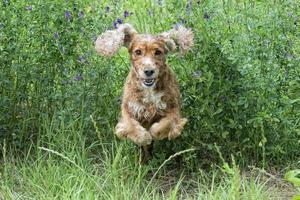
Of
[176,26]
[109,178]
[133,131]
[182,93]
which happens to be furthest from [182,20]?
[109,178]

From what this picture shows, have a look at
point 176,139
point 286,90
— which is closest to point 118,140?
point 176,139

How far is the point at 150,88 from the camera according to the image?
4.99m

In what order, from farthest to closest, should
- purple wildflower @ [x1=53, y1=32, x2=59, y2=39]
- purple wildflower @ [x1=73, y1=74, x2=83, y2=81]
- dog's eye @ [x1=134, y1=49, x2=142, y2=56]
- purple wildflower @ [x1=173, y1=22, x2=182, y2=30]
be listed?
purple wildflower @ [x1=73, y1=74, x2=83, y2=81]
purple wildflower @ [x1=53, y1=32, x2=59, y2=39]
purple wildflower @ [x1=173, y1=22, x2=182, y2=30]
dog's eye @ [x1=134, y1=49, x2=142, y2=56]

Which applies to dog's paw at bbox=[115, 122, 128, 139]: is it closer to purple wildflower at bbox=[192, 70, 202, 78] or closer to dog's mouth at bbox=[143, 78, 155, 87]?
dog's mouth at bbox=[143, 78, 155, 87]

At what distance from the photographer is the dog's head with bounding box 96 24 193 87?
191 inches

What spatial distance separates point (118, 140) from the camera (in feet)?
18.6

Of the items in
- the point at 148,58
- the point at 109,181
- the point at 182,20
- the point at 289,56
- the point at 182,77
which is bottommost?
the point at 109,181

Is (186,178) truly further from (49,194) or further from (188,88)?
(49,194)

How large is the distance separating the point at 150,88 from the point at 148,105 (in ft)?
0.48

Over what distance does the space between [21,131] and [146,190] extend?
1.50 meters

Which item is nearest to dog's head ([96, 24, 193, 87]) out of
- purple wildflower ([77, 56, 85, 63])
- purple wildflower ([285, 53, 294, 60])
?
purple wildflower ([77, 56, 85, 63])

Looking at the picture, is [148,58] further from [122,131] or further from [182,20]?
[182,20]

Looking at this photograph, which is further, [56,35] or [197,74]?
[56,35]

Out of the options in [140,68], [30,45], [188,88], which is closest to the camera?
[140,68]
